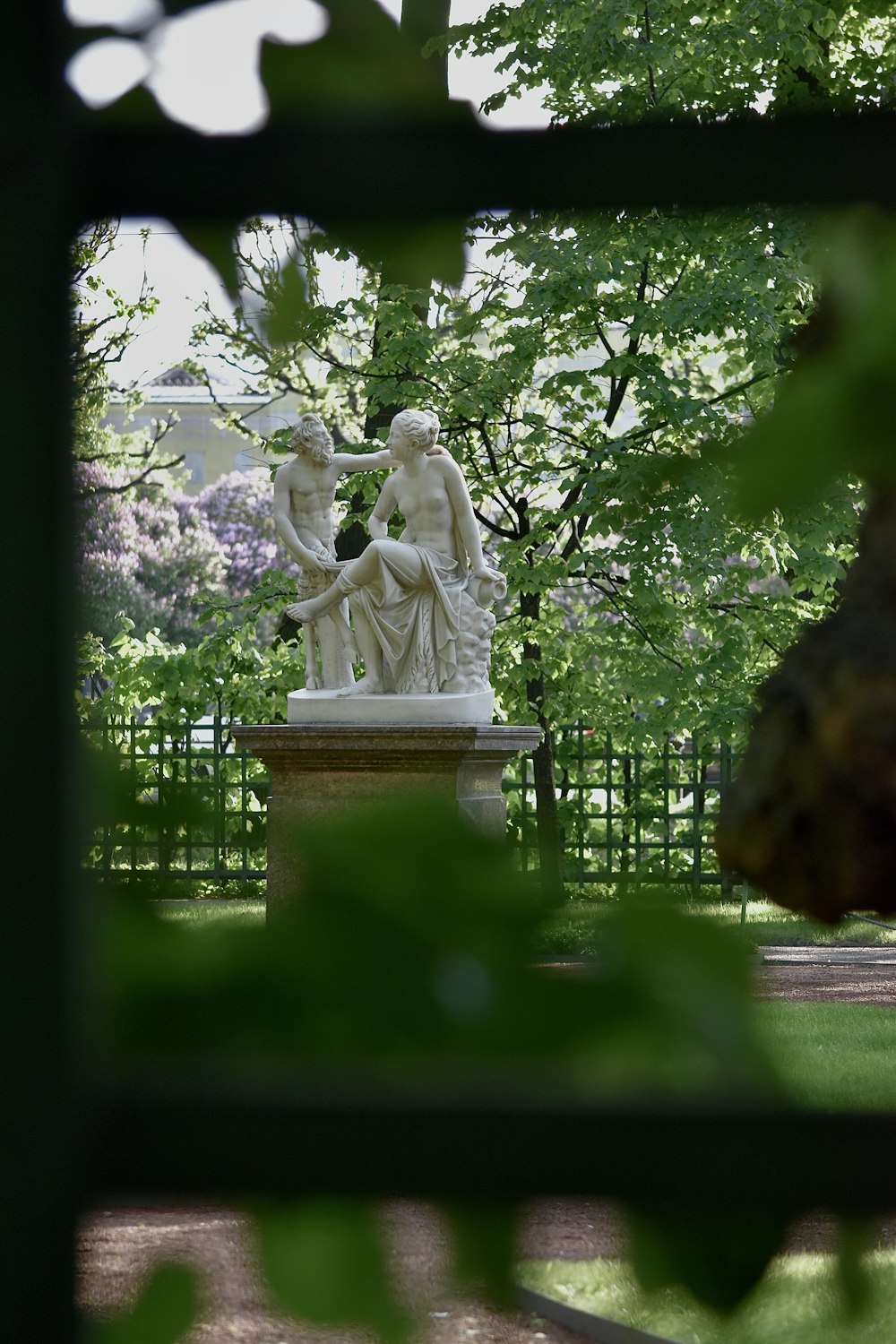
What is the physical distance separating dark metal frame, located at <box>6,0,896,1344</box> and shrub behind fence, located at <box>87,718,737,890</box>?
0.20 ft

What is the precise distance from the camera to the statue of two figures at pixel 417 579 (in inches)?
356

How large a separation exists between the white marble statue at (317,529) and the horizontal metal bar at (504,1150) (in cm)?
912

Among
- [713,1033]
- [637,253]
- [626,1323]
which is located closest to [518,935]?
[713,1033]

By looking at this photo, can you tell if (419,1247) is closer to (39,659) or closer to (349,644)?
(39,659)

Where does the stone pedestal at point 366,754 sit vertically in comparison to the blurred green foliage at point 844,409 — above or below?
below

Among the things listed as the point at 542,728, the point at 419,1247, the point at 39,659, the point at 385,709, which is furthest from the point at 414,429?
the point at 39,659

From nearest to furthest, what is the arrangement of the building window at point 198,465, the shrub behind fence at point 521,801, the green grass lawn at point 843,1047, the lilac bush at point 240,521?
1. the shrub behind fence at point 521,801
2. the green grass lawn at point 843,1047
3. the lilac bush at point 240,521
4. the building window at point 198,465

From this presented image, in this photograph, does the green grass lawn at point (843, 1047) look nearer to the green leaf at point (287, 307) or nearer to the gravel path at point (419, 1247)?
the gravel path at point (419, 1247)

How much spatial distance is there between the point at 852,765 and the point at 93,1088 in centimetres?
22

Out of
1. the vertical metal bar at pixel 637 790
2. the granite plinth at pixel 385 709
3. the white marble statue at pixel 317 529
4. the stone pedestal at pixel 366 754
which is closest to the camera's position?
the stone pedestal at pixel 366 754

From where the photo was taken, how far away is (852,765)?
0.41m

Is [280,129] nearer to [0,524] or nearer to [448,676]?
[0,524]

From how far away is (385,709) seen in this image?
8.75m

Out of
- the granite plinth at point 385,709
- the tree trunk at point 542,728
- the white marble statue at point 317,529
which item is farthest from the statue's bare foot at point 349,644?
the tree trunk at point 542,728
